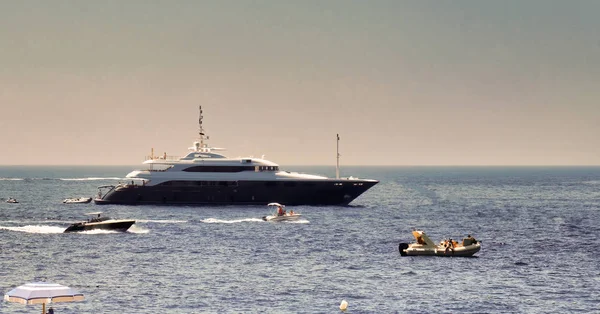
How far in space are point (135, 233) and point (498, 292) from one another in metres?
46.0

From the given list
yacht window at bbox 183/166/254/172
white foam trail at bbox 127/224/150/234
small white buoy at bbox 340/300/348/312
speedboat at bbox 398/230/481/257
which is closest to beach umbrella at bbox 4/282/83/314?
small white buoy at bbox 340/300/348/312

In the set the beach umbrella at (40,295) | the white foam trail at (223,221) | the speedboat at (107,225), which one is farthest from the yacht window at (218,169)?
the beach umbrella at (40,295)

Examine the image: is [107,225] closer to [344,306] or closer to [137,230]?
[137,230]

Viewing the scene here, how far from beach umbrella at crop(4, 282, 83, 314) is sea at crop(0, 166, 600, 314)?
10852 mm

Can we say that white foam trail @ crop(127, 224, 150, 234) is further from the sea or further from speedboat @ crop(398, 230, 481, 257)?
speedboat @ crop(398, 230, 481, 257)

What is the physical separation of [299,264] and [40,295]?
108 feet

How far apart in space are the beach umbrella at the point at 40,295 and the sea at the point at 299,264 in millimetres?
10852

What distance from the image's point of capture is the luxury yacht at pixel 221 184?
129 m

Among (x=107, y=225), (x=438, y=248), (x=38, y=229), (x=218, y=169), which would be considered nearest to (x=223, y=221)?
(x=107, y=225)

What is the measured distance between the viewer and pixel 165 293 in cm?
5878

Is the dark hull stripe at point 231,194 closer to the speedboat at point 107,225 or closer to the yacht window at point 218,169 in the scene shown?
the yacht window at point 218,169

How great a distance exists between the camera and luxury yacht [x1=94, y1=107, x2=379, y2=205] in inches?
5079

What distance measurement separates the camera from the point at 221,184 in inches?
5084

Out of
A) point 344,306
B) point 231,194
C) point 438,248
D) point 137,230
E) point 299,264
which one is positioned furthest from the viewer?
point 231,194
